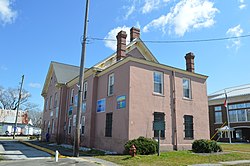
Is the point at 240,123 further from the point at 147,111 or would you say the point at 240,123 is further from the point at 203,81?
the point at 147,111

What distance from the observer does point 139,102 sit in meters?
16.0

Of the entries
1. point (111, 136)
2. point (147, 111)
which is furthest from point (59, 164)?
point (147, 111)

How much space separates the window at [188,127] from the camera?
18.2m

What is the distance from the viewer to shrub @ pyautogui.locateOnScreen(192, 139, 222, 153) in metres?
16.2

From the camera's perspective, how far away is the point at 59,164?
10.9m

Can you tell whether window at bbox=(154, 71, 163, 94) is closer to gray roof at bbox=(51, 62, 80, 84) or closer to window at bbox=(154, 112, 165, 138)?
window at bbox=(154, 112, 165, 138)

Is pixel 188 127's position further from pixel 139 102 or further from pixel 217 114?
pixel 217 114

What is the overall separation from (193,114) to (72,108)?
41.4ft

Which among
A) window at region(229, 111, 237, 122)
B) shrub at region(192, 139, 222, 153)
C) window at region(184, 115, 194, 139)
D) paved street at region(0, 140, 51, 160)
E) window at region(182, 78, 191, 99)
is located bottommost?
paved street at region(0, 140, 51, 160)

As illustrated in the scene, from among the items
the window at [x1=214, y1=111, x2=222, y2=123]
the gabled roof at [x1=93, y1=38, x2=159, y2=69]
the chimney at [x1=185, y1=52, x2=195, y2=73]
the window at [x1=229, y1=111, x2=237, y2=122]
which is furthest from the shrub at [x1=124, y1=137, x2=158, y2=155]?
the window at [x1=214, y1=111, x2=222, y2=123]

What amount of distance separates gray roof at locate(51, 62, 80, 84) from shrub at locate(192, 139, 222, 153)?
677 inches

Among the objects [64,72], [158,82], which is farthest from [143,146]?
[64,72]

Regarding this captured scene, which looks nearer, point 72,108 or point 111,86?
point 111,86

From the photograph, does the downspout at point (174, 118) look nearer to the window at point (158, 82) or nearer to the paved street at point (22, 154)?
the window at point (158, 82)
